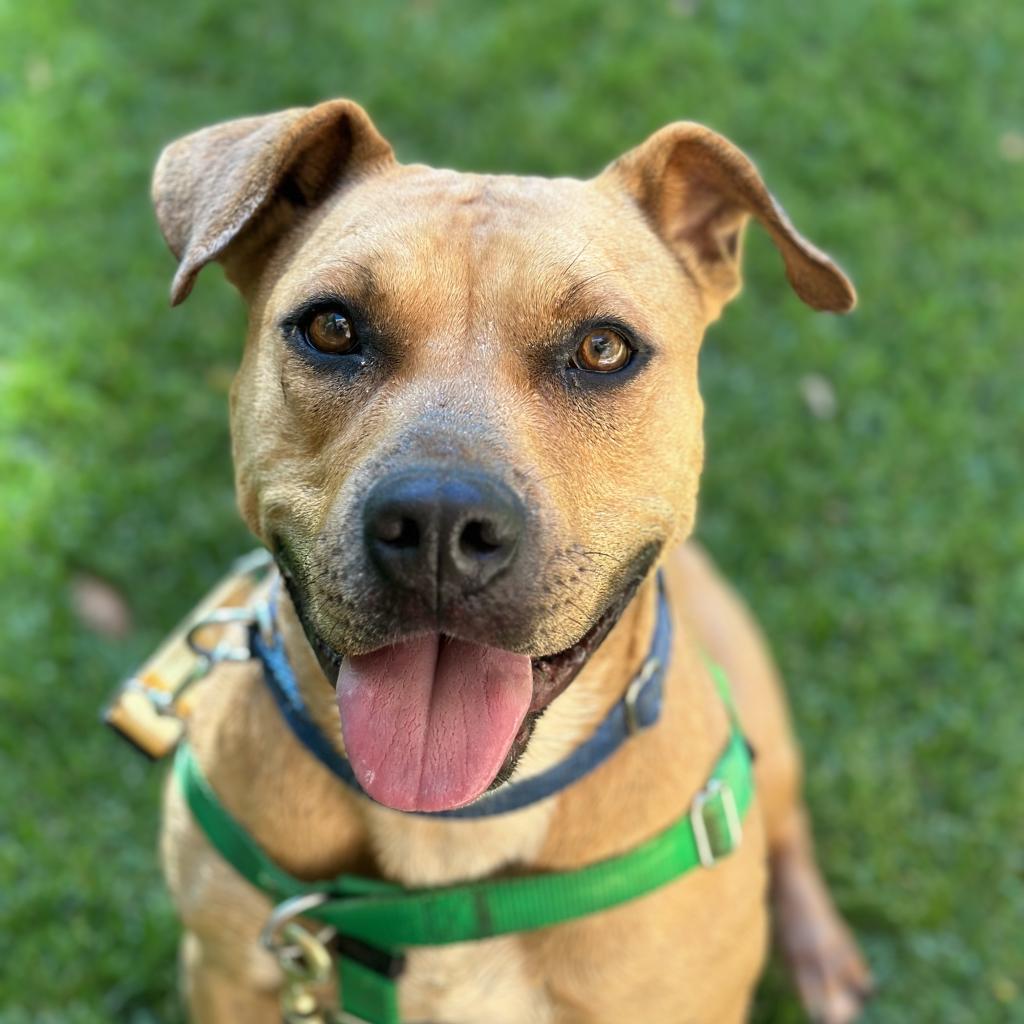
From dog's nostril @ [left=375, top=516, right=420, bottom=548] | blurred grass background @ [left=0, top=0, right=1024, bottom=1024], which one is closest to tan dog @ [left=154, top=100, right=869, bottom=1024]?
dog's nostril @ [left=375, top=516, right=420, bottom=548]

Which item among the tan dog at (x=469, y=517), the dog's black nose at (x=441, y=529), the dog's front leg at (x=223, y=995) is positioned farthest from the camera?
the dog's front leg at (x=223, y=995)

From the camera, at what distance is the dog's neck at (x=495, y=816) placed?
248 centimetres

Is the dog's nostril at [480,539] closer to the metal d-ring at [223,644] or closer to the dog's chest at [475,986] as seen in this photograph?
the metal d-ring at [223,644]

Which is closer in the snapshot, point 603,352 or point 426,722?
point 426,722

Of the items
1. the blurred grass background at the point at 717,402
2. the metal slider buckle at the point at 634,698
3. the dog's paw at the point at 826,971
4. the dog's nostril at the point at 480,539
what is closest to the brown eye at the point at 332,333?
the dog's nostril at the point at 480,539

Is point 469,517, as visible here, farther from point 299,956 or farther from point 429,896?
point 299,956

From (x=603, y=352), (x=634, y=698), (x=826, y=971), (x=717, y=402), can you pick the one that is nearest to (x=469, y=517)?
(x=603, y=352)

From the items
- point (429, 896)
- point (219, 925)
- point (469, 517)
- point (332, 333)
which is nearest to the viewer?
point (469, 517)

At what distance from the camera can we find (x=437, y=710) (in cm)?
220

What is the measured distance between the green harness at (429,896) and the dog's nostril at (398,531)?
0.84m

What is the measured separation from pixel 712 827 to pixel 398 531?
1075 mm

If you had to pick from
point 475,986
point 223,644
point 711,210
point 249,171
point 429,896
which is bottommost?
point 475,986

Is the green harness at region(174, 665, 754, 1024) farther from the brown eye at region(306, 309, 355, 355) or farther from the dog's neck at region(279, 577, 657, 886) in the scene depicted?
the brown eye at region(306, 309, 355, 355)

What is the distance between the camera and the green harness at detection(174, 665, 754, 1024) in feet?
7.97
